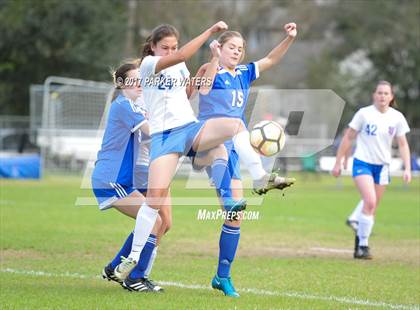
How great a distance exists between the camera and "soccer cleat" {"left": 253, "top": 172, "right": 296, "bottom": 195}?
7059mm

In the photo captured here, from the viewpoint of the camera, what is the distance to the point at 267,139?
8.00 metres

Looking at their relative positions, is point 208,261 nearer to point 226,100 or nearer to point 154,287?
point 154,287

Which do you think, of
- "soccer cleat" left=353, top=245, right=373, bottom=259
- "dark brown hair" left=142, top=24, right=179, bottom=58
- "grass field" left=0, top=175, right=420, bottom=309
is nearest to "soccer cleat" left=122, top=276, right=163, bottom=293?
"grass field" left=0, top=175, right=420, bottom=309

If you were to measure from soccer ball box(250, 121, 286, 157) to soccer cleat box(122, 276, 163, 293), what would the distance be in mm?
1612

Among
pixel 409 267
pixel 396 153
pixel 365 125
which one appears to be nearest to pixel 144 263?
pixel 409 267

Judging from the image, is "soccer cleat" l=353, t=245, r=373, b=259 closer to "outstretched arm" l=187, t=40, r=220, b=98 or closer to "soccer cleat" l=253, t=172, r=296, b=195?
"soccer cleat" l=253, t=172, r=296, b=195

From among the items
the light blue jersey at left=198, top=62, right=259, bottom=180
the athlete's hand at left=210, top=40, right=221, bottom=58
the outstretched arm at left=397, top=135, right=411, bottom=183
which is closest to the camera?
the athlete's hand at left=210, top=40, right=221, bottom=58

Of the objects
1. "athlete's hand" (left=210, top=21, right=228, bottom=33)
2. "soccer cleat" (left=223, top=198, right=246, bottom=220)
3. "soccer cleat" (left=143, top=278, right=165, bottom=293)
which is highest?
"athlete's hand" (left=210, top=21, right=228, bottom=33)

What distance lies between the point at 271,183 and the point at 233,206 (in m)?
0.38

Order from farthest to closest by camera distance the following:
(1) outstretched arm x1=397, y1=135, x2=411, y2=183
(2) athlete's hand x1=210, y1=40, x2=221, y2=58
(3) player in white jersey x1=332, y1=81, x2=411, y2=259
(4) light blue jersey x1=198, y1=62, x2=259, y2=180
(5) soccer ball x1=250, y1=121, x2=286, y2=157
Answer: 1. (1) outstretched arm x1=397, y1=135, x2=411, y2=183
2. (3) player in white jersey x1=332, y1=81, x2=411, y2=259
3. (5) soccer ball x1=250, y1=121, x2=286, y2=157
4. (4) light blue jersey x1=198, y1=62, x2=259, y2=180
5. (2) athlete's hand x1=210, y1=40, x2=221, y2=58

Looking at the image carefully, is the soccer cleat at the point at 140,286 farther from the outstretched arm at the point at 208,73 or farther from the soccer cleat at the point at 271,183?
the outstretched arm at the point at 208,73

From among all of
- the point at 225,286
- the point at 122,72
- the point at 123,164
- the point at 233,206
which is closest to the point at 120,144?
the point at 123,164

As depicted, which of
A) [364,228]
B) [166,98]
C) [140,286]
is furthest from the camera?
[364,228]

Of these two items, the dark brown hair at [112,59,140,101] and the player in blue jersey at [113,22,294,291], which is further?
the dark brown hair at [112,59,140,101]
